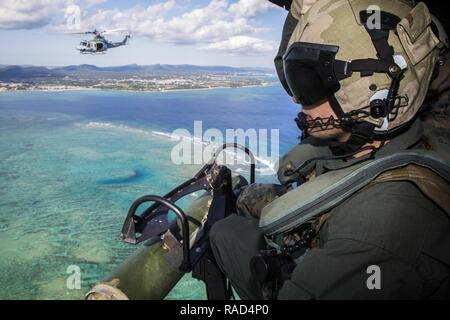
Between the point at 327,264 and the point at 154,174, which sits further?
the point at 154,174

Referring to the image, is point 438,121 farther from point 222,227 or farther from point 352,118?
point 222,227

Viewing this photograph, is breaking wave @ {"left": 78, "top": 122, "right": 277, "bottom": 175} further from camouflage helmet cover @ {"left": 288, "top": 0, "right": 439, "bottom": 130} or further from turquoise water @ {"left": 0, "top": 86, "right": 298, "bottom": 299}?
camouflage helmet cover @ {"left": 288, "top": 0, "right": 439, "bottom": 130}
